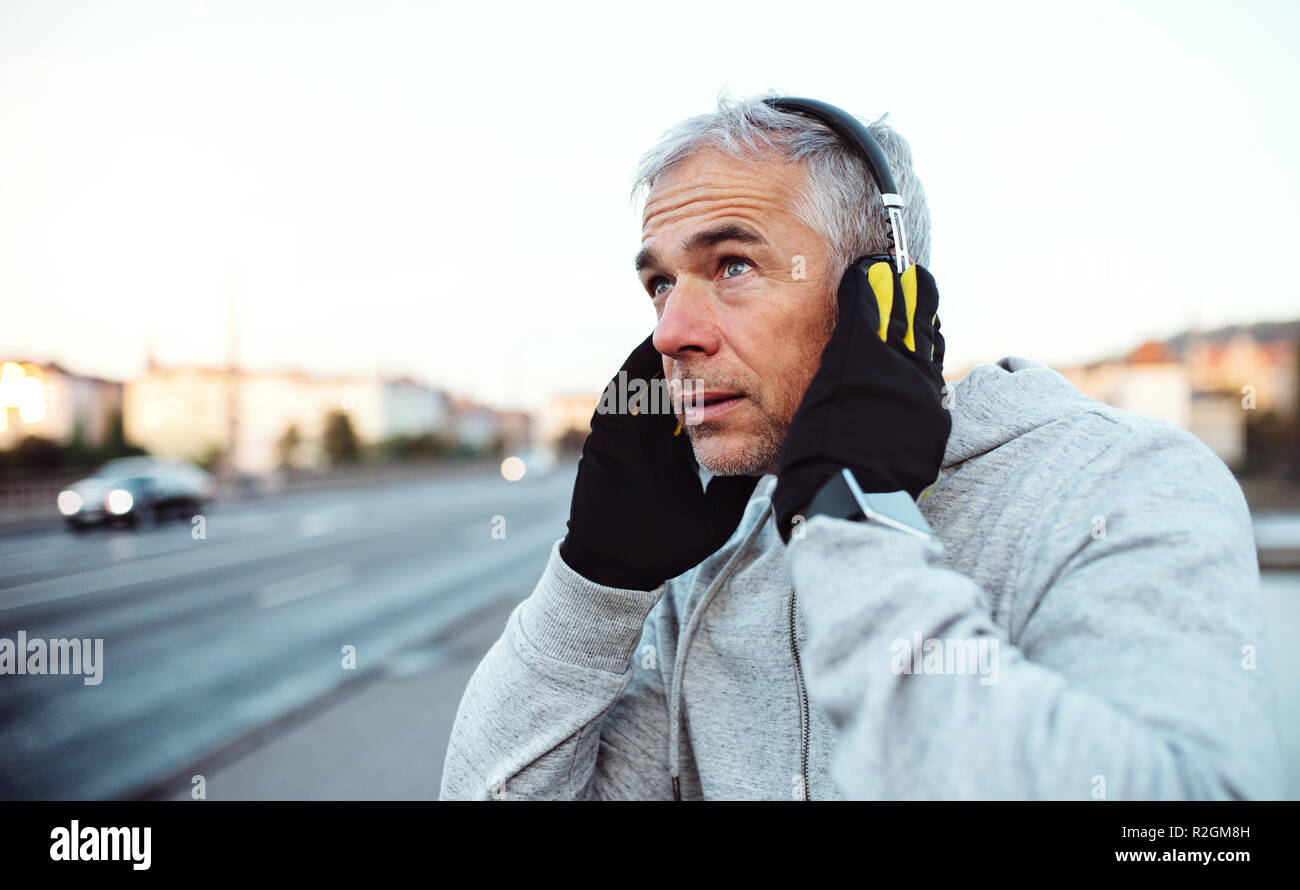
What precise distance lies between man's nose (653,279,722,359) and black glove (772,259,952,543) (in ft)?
1.02

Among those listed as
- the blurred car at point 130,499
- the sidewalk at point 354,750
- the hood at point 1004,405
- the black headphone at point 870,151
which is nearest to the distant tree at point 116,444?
the blurred car at point 130,499

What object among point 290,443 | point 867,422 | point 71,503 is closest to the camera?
point 867,422

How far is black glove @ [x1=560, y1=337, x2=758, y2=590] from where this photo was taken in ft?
4.17

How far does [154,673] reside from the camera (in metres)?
6.45

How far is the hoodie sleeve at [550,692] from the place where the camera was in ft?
4.10

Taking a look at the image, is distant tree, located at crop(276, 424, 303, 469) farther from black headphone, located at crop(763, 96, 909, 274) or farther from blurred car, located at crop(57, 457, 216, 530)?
black headphone, located at crop(763, 96, 909, 274)

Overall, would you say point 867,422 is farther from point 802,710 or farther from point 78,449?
point 78,449

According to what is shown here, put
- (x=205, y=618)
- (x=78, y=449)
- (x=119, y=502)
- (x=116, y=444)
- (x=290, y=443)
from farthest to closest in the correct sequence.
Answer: (x=290, y=443)
(x=116, y=444)
(x=78, y=449)
(x=119, y=502)
(x=205, y=618)

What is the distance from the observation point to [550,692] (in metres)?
1.26

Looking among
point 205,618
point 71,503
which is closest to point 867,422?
point 205,618

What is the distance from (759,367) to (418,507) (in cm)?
2421

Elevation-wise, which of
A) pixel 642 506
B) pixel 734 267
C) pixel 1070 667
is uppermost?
pixel 734 267

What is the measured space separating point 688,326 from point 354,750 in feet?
11.8

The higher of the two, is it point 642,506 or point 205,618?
point 642,506
